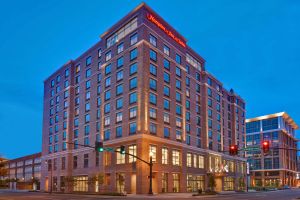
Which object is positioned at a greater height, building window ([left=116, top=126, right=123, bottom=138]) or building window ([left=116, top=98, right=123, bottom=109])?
building window ([left=116, top=98, right=123, bottom=109])

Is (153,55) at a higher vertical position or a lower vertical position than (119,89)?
higher

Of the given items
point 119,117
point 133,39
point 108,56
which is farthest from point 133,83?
point 108,56

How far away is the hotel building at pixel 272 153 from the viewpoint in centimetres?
16250

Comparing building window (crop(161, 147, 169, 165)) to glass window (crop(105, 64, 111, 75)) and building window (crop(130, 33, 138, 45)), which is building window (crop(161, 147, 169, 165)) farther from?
building window (crop(130, 33, 138, 45))

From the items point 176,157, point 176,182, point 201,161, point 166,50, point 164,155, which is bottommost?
point 176,182

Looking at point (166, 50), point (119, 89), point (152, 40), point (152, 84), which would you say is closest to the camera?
point (152, 84)

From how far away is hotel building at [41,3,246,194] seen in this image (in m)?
68.1

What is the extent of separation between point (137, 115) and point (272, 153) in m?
114

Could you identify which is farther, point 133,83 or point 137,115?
point 133,83

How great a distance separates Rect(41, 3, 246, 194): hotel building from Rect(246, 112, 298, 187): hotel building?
65.9 m

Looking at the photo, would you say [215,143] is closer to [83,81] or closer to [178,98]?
[178,98]

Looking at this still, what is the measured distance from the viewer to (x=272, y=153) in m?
162

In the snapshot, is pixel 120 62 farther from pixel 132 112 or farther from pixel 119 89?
pixel 132 112

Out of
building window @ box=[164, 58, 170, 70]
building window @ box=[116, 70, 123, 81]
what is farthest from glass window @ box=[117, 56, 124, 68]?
building window @ box=[164, 58, 170, 70]
